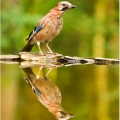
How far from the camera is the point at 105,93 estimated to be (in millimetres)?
3266

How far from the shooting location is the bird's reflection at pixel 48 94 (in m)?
2.46

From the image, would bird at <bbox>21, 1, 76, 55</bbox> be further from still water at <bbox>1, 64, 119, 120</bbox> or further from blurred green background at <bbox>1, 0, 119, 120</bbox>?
still water at <bbox>1, 64, 119, 120</bbox>

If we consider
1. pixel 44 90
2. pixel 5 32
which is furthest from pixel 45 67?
pixel 5 32

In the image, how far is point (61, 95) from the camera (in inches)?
115

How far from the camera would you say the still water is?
8.31 feet

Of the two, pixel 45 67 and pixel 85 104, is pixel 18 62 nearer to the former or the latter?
pixel 45 67

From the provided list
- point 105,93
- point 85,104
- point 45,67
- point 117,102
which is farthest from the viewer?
point 45,67

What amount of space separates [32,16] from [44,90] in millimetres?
6486

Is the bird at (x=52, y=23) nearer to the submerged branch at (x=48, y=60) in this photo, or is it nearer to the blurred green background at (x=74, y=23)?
the submerged branch at (x=48, y=60)

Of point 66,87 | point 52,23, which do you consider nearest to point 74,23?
point 52,23

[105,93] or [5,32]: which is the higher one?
[5,32]

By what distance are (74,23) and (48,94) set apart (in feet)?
26.8

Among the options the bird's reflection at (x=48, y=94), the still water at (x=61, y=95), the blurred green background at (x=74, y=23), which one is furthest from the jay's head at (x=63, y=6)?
the blurred green background at (x=74, y=23)

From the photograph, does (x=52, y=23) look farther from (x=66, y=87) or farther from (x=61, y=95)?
(x=61, y=95)
